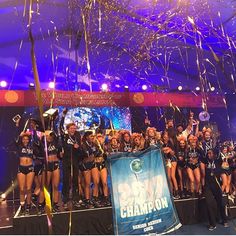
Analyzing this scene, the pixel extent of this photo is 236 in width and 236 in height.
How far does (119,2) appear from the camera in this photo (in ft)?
15.6

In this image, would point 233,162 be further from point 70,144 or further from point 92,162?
point 70,144

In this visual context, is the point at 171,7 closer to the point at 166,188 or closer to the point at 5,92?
Result: the point at 166,188

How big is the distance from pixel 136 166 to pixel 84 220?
115 cm

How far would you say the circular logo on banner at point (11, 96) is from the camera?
22.9 ft

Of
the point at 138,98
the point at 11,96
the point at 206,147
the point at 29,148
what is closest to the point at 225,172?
the point at 206,147

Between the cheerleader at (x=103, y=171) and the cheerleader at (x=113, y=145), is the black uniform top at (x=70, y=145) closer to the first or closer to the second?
the cheerleader at (x=103, y=171)

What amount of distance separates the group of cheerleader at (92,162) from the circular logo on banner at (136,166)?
393 millimetres

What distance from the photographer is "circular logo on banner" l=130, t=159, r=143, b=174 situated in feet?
11.4

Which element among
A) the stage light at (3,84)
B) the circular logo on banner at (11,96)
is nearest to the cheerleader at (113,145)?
the circular logo on banner at (11,96)

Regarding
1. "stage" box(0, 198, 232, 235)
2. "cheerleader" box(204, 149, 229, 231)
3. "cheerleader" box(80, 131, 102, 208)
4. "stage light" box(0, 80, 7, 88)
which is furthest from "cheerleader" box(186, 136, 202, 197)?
"stage light" box(0, 80, 7, 88)

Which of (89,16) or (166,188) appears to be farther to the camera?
(89,16)

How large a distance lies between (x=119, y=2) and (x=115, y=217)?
348 centimetres

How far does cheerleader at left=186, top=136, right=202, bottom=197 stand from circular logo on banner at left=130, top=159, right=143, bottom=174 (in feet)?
4.90

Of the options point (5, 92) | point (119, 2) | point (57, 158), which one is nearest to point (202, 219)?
point (57, 158)
